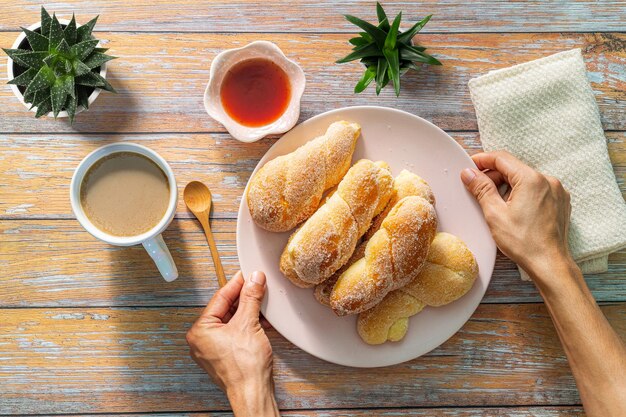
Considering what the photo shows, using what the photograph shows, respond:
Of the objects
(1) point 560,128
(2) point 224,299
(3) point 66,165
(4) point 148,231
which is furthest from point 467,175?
(3) point 66,165

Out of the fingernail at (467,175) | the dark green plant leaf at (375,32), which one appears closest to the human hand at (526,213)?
the fingernail at (467,175)

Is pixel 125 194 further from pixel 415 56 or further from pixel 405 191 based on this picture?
pixel 415 56

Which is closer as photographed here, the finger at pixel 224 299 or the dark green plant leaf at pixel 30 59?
the dark green plant leaf at pixel 30 59

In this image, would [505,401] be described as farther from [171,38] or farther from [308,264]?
[171,38]

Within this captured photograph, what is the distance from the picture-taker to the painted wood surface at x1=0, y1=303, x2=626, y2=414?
1.37 m

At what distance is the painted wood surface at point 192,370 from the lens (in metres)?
1.37

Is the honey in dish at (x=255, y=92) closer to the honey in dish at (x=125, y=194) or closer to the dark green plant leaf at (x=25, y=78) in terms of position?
the honey in dish at (x=125, y=194)

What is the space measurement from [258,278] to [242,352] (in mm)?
175

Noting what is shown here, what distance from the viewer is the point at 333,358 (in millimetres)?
1298

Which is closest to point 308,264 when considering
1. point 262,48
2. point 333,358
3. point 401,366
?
point 333,358

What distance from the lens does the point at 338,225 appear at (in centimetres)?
117

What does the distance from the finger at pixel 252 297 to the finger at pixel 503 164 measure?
596 mm

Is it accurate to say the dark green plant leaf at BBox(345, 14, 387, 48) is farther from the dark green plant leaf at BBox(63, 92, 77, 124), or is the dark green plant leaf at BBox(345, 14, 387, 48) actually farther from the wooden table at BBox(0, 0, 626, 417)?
the dark green plant leaf at BBox(63, 92, 77, 124)

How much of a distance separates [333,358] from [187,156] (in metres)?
0.61
